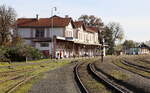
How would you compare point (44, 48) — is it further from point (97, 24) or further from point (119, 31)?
point (119, 31)

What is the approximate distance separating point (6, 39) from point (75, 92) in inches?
2104

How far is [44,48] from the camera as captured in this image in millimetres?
66562

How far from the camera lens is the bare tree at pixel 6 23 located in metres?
65.2

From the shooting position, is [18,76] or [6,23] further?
[6,23]

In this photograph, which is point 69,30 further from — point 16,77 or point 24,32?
point 16,77

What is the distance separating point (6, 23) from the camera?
66.3 m

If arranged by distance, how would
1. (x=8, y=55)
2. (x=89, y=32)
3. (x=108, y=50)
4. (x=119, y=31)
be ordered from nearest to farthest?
1. (x=8, y=55)
2. (x=89, y=32)
3. (x=108, y=50)
4. (x=119, y=31)

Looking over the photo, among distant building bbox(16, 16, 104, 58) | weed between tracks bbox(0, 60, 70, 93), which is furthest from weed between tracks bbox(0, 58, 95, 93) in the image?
distant building bbox(16, 16, 104, 58)

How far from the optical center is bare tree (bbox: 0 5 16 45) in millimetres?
65250

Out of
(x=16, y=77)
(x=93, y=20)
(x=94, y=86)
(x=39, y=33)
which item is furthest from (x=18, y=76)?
(x=93, y=20)

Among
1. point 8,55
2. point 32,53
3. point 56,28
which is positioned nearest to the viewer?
point 8,55

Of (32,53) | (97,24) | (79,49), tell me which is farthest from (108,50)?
(32,53)

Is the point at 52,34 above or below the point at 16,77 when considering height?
above

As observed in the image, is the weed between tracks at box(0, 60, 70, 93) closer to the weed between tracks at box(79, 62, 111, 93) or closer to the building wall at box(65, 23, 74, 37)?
the weed between tracks at box(79, 62, 111, 93)
